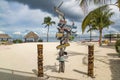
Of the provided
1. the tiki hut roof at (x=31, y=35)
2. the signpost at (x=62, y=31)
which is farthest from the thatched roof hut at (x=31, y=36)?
the signpost at (x=62, y=31)

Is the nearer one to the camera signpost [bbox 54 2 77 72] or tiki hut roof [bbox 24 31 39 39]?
signpost [bbox 54 2 77 72]

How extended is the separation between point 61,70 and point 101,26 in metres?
21.5

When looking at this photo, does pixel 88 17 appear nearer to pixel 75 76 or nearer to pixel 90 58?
pixel 90 58

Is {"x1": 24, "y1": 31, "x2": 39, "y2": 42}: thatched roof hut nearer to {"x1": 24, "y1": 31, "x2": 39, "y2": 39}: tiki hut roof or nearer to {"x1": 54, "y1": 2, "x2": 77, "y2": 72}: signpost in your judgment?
{"x1": 24, "y1": 31, "x2": 39, "y2": 39}: tiki hut roof

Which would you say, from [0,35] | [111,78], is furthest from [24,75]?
[0,35]

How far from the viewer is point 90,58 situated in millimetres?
9180

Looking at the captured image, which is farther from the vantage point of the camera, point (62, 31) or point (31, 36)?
point (31, 36)

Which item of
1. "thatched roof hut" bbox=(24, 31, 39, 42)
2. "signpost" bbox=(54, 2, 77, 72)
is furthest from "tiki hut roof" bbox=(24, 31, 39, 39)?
"signpost" bbox=(54, 2, 77, 72)

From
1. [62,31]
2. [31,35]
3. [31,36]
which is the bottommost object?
[62,31]

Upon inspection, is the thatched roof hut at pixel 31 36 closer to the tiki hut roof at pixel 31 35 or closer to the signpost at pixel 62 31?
the tiki hut roof at pixel 31 35

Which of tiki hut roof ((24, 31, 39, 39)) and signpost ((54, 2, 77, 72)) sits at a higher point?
tiki hut roof ((24, 31, 39, 39))

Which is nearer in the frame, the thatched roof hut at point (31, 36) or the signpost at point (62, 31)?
the signpost at point (62, 31)

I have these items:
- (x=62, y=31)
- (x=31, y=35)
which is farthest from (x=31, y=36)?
(x=62, y=31)

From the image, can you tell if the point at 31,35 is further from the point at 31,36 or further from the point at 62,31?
the point at 62,31
